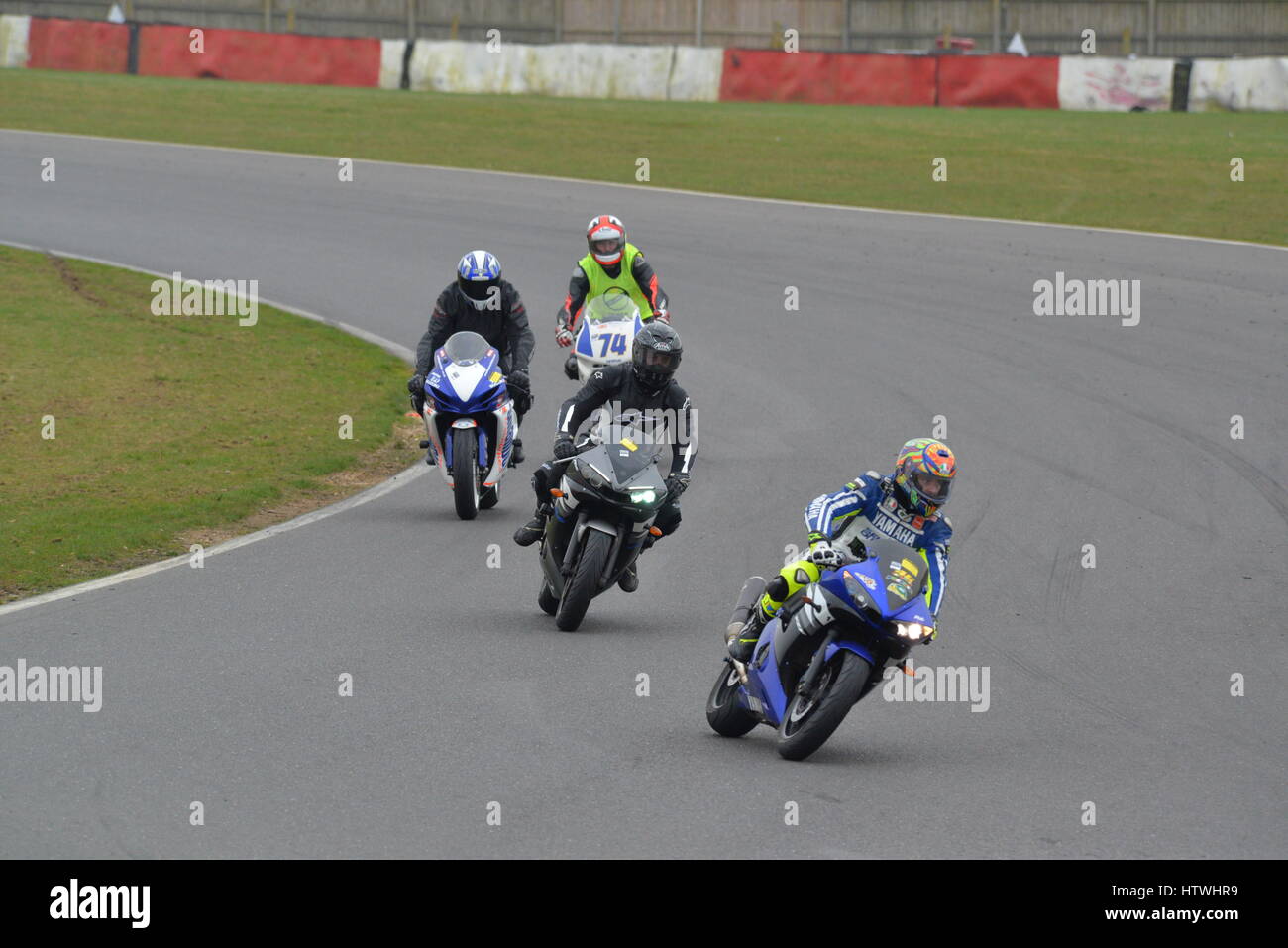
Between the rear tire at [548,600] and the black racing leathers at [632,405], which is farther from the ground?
the black racing leathers at [632,405]

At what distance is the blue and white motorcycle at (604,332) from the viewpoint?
14.5 meters

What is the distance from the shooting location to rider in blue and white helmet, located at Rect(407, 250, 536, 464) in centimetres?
1339

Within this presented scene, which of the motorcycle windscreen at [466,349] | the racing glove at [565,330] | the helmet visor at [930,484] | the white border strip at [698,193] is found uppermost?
the white border strip at [698,193]

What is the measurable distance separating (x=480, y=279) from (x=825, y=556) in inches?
256

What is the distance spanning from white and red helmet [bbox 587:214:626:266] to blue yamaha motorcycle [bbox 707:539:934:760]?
23.3 feet

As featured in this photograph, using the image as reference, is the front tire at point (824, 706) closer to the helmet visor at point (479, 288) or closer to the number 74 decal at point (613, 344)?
the helmet visor at point (479, 288)

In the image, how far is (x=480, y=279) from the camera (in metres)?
13.4

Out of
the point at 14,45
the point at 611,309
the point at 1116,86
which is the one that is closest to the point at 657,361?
the point at 611,309

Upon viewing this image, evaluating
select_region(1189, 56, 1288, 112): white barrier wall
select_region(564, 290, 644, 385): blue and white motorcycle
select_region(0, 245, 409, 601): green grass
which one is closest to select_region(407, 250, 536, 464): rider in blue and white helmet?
select_region(564, 290, 644, 385): blue and white motorcycle

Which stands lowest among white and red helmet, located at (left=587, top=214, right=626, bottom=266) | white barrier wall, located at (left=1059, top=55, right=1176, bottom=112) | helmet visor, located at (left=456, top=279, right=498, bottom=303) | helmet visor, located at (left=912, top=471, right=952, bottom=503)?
helmet visor, located at (left=912, top=471, right=952, bottom=503)

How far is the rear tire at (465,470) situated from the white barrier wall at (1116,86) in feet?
90.0

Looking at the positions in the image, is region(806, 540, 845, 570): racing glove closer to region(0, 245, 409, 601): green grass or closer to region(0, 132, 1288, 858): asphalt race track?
region(0, 132, 1288, 858): asphalt race track

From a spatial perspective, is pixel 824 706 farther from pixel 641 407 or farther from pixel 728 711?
pixel 641 407

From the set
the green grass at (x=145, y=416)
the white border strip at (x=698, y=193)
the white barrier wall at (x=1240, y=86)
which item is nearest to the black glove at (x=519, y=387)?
the green grass at (x=145, y=416)
